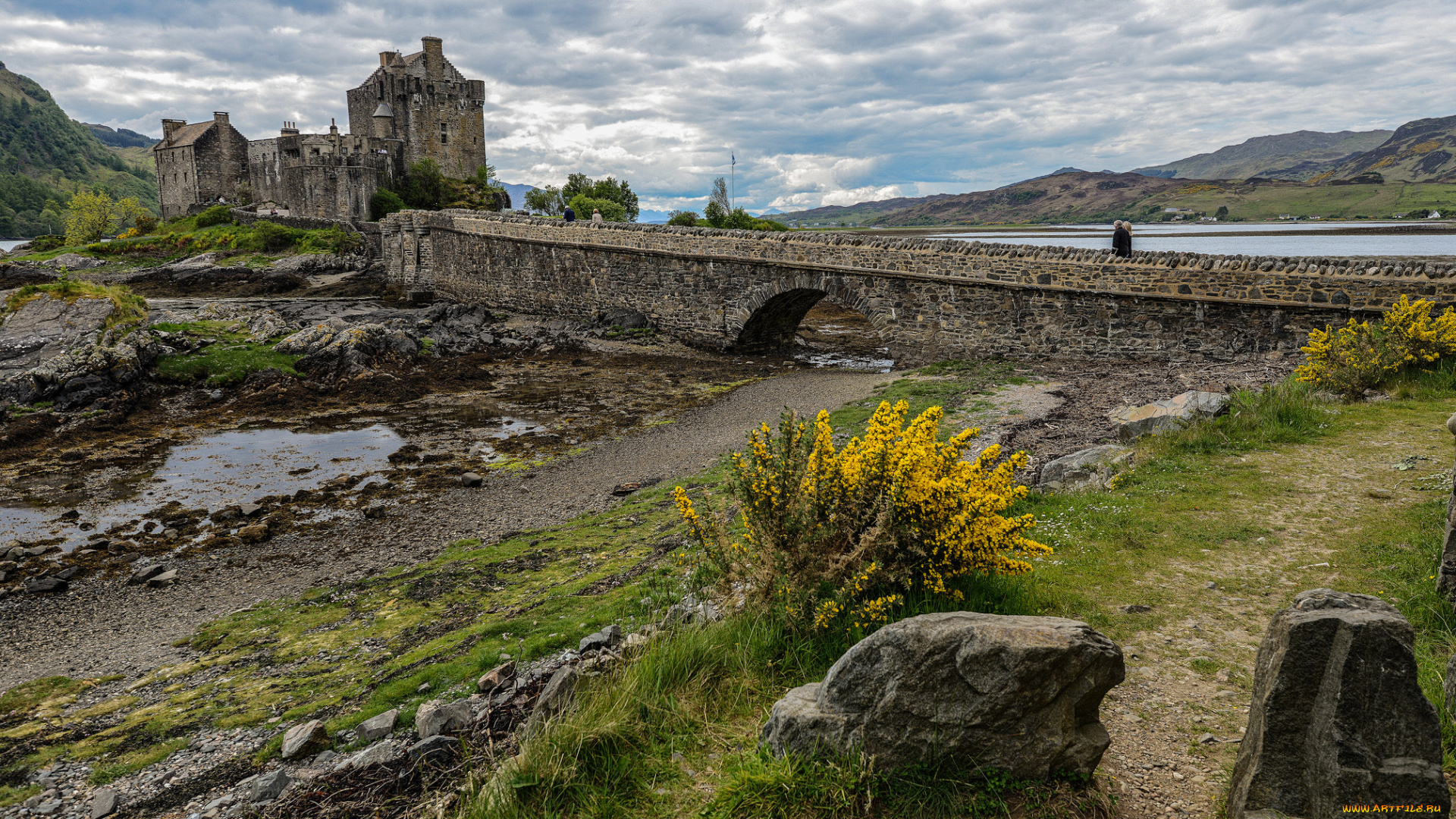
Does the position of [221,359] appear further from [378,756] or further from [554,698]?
[554,698]

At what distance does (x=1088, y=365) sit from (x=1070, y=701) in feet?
51.1

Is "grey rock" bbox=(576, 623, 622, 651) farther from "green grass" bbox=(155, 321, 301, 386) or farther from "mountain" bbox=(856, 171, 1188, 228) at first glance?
"mountain" bbox=(856, 171, 1188, 228)

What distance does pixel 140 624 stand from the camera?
8898 millimetres

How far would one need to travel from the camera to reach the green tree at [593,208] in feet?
157

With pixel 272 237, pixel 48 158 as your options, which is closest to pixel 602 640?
pixel 272 237

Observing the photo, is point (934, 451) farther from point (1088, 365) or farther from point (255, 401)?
point (255, 401)

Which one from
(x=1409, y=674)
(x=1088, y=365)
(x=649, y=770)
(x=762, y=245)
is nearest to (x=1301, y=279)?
(x=1088, y=365)

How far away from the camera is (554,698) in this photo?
4965mm

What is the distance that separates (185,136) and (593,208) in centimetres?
3755

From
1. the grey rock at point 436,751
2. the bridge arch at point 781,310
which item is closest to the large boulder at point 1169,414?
the grey rock at point 436,751

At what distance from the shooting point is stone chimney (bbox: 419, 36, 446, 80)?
52438 mm

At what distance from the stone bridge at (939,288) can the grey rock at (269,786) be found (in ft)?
58.2

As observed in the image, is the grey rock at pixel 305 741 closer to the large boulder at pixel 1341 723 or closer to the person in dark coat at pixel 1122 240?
the large boulder at pixel 1341 723

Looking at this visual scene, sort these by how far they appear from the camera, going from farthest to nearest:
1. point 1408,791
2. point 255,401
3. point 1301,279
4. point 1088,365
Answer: point 255,401, point 1088,365, point 1301,279, point 1408,791
